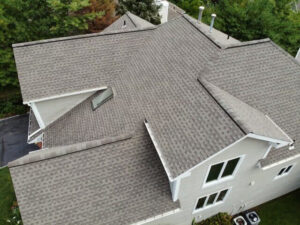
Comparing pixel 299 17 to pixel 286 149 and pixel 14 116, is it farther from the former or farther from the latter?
pixel 14 116

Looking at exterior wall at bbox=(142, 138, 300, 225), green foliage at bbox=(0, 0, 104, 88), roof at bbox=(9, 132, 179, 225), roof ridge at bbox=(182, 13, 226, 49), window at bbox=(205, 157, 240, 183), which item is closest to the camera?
roof at bbox=(9, 132, 179, 225)

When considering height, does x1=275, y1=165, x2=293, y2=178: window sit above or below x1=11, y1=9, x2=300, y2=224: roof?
below

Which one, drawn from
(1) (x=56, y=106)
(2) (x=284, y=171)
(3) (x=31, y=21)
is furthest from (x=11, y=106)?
(2) (x=284, y=171)

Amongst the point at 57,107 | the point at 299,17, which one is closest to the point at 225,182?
the point at 57,107

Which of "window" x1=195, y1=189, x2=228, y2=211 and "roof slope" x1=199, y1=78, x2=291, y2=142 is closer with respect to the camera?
"roof slope" x1=199, y1=78, x2=291, y2=142

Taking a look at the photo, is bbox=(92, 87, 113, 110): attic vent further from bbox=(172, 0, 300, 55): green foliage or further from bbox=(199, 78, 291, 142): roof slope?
bbox=(172, 0, 300, 55): green foliage

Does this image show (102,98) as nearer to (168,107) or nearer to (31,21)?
(168,107)

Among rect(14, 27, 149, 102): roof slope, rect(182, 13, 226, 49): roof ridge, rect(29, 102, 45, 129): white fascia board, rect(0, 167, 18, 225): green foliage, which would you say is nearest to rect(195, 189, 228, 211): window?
rect(182, 13, 226, 49): roof ridge
